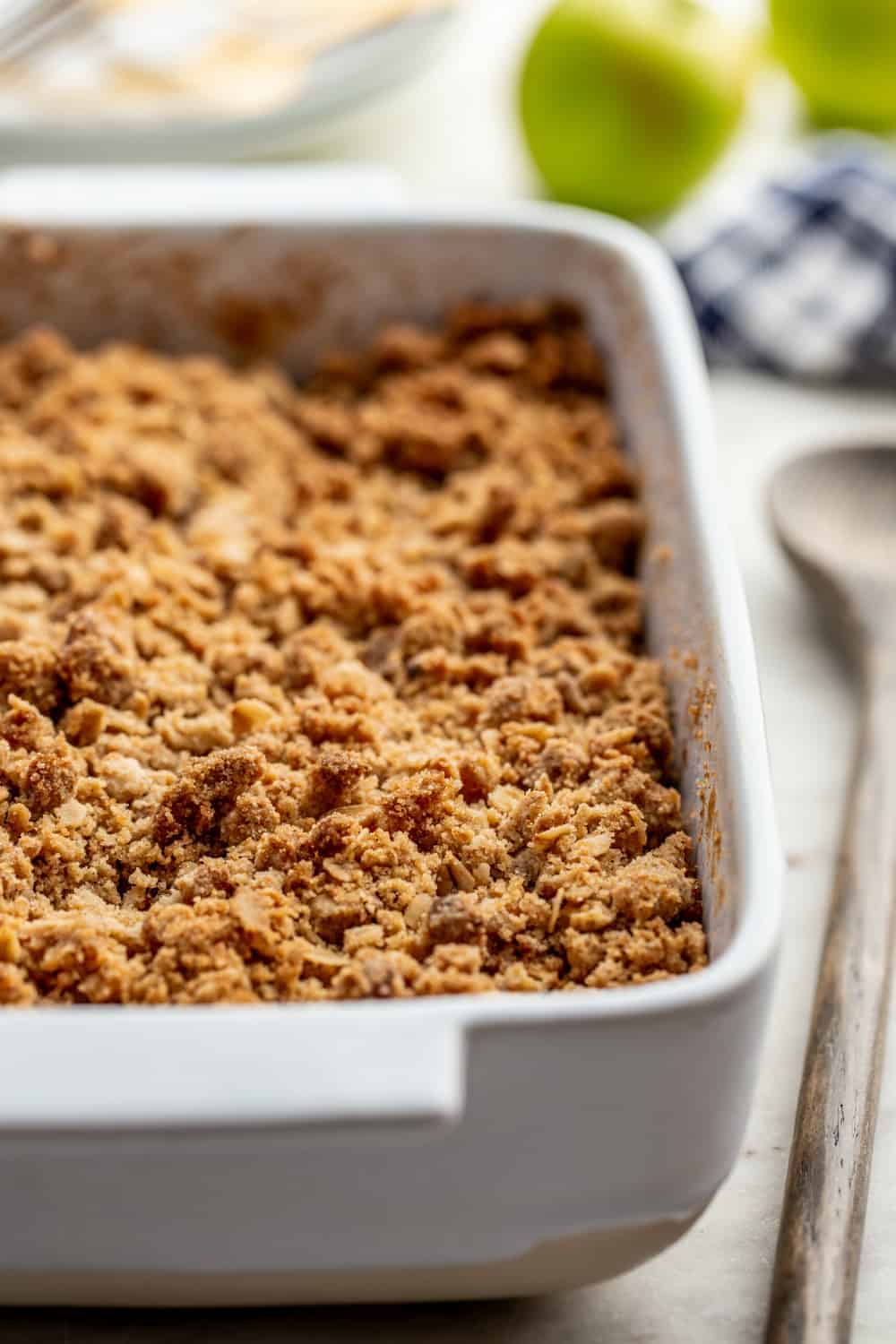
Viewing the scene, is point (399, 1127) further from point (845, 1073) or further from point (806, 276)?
point (806, 276)

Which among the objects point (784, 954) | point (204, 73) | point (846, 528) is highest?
point (204, 73)

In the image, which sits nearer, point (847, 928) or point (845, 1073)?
point (845, 1073)

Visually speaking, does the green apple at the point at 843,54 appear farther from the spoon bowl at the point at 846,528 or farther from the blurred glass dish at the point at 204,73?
the spoon bowl at the point at 846,528

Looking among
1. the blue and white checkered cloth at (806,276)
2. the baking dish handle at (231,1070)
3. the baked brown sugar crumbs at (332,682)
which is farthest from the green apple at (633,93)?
the baking dish handle at (231,1070)

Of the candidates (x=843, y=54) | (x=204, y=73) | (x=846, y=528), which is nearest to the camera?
(x=846, y=528)

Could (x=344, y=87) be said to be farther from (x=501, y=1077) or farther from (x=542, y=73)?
(x=501, y=1077)

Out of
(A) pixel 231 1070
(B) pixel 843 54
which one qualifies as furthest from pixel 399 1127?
(B) pixel 843 54

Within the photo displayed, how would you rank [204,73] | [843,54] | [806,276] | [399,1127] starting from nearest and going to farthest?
[399,1127], [806,276], [204,73], [843,54]
